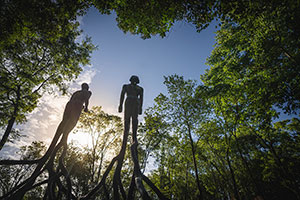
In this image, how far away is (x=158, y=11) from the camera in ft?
12.8

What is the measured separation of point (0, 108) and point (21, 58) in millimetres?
3509

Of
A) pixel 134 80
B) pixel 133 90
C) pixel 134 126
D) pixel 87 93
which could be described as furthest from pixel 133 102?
pixel 87 93

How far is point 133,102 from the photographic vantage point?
11.7 feet

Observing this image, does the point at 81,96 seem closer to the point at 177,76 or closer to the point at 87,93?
the point at 87,93

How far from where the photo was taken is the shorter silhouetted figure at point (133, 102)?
3.36 meters

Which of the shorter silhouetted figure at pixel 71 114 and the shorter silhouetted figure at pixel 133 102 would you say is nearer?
the shorter silhouetted figure at pixel 133 102

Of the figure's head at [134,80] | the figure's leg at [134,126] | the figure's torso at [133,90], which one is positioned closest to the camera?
the figure's leg at [134,126]

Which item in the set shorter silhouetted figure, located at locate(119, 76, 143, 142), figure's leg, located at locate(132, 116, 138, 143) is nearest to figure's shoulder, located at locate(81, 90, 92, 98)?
shorter silhouetted figure, located at locate(119, 76, 143, 142)

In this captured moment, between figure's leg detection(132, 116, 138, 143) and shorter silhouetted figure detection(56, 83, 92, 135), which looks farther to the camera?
shorter silhouetted figure detection(56, 83, 92, 135)

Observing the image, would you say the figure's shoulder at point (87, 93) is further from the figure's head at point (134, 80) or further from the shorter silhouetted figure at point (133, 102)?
the figure's head at point (134, 80)

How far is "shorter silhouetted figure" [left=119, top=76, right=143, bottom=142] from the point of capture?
3.36m

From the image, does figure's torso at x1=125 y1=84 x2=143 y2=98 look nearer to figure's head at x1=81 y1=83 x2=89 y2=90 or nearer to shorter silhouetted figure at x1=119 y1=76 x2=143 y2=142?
shorter silhouetted figure at x1=119 y1=76 x2=143 y2=142

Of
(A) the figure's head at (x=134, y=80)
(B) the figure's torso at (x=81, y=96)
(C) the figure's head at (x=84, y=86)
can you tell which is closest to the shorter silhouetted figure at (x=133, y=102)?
(A) the figure's head at (x=134, y=80)

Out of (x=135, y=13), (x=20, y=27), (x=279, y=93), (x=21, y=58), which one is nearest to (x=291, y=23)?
(x=279, y=93)
